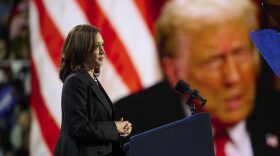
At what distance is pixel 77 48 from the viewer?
304 centimetres

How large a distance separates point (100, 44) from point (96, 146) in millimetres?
508

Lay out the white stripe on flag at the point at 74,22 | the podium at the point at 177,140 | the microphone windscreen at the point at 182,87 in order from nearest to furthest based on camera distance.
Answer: the podium at the point at 177,140, the microphone windscreen at the point at 182,87, the white stripe on flag at the point at 74,22

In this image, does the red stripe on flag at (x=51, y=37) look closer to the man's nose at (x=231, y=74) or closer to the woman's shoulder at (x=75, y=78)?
the man's nose at (x=231, y=74)

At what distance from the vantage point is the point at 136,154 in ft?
9.20

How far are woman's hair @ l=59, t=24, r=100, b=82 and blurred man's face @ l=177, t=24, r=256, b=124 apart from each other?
173cm

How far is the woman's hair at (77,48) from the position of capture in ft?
9.97

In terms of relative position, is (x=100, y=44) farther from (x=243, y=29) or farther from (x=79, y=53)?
(x=243, y=29)

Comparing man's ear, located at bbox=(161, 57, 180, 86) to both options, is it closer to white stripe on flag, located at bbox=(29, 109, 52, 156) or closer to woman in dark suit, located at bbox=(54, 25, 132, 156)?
white stripe on flag, located at bbox=(29, 109, 52, 156)

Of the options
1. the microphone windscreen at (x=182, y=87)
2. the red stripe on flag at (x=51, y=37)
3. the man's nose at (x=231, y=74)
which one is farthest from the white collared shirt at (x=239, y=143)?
the microphone windscreen at (x=182, y=87)

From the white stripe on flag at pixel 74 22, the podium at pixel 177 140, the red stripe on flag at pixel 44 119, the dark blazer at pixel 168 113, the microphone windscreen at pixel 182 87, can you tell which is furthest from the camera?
the red stripe on flag at pixel 44 119

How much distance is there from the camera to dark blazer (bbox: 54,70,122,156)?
9.76ft

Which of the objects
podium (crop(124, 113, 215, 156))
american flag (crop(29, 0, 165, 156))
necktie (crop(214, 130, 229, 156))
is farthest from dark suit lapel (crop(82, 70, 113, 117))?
necktie (crop(214, 130, 229, 156))

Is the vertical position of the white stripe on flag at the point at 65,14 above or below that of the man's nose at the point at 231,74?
above

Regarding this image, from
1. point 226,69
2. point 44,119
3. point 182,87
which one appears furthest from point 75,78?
point 44,119
